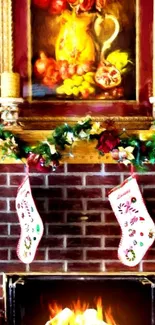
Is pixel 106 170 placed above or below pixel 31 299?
above

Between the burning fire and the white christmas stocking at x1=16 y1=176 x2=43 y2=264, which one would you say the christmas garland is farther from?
the burning fire

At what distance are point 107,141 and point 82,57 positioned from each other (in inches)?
20.3

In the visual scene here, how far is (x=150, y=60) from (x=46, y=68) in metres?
0.53

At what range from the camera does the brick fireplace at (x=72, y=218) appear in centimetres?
302

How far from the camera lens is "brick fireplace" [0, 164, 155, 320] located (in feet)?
9.92

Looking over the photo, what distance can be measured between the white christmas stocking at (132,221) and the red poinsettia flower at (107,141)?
222 mm

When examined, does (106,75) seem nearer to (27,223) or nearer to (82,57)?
(82,57)

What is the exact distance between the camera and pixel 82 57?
304 cm

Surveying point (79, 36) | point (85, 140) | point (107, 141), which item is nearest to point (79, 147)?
point (85, 140)

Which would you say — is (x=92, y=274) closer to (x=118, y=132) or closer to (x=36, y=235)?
(x=36, y=235)

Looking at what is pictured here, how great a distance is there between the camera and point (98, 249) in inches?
120

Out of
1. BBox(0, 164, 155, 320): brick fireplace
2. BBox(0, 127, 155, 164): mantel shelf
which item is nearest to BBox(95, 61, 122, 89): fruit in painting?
BBox(0, 127, 155, 164): mantel shelf

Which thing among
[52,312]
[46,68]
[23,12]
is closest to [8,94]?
[46,68]

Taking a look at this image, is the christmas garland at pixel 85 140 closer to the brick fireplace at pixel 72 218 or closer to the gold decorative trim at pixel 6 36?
the brick fireplace at pixel 72 218
